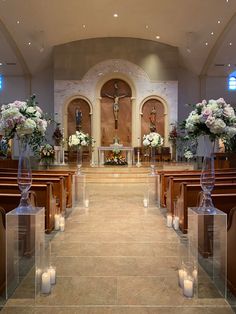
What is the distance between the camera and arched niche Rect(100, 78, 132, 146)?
17.0 metres

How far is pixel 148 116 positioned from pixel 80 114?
3.22 m

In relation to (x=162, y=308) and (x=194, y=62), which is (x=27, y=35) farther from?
(x=162, y=308)

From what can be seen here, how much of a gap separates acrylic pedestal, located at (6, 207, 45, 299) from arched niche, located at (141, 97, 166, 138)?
45.8 feet

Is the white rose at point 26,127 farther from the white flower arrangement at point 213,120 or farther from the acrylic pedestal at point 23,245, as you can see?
the white flower arrangement at point 213,120

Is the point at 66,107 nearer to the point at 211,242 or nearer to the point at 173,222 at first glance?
the point at 173,222

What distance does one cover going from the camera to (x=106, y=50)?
16594mm

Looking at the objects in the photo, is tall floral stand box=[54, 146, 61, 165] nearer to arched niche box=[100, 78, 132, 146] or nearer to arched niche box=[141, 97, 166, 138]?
arched niche box=[100, 78, 132, 146]

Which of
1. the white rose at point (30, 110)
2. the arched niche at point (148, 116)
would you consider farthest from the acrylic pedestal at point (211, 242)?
the arched niche at point (148, 116)

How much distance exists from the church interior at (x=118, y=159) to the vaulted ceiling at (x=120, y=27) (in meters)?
0.07

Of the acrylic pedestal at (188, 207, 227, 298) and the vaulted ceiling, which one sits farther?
the vaulted ceiling

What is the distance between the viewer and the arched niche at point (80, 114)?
16.8m

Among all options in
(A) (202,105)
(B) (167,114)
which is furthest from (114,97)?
(A) (202,105)

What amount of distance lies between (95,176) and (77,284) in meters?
8.16

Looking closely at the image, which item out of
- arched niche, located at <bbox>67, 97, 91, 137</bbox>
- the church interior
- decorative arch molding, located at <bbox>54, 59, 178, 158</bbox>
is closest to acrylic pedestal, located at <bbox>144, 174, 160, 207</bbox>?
the church interior
